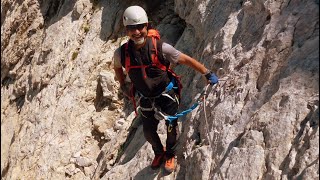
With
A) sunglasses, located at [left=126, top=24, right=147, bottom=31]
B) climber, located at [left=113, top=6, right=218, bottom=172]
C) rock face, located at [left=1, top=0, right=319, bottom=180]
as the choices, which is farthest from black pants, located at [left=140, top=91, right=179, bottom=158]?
sunglasses, located at [left=126, top=24, right=147, bottom=31]

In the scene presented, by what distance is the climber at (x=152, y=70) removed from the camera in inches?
240

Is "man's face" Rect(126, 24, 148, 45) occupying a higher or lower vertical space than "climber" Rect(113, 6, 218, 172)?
higher

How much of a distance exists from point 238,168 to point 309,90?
4.79ft

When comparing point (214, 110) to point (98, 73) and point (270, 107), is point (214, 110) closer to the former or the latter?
point (270, 107)

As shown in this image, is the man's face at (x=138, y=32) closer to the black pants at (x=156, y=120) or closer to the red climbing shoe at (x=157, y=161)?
the black pants at (x=156, y=120)

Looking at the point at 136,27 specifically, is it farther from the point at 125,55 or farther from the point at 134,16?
the point at 125,55

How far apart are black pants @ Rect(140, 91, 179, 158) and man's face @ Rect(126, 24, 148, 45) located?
1143 mm

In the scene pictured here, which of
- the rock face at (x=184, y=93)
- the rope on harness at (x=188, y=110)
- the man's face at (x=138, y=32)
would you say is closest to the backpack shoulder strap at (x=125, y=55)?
the man's face at (x=138, y=32)

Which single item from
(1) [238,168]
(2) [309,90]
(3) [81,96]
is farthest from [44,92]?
(2) [309,90]

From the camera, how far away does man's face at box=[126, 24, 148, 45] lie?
6039 millimetres

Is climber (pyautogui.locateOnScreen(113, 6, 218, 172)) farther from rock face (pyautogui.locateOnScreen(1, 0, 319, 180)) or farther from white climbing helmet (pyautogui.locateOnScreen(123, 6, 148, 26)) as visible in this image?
rock face (pyautogui.locateOnScreen(1, 0, 319, 180))

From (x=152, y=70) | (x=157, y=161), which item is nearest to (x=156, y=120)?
(x=157, y=161)

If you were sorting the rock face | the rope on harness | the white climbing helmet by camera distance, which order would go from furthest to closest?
1. the rope on harness
2. the white climbing helmet
3. the rock face

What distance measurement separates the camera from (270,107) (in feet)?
19.0
